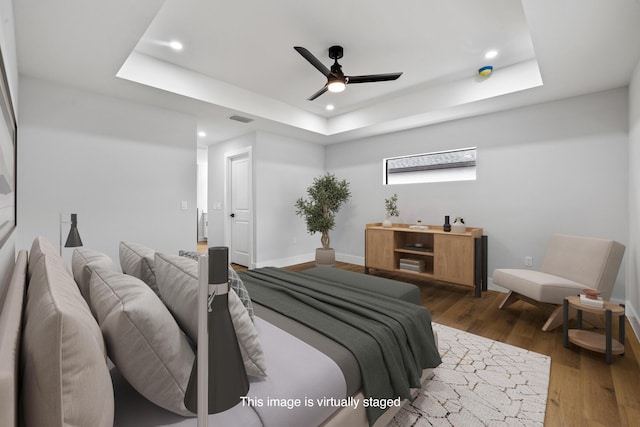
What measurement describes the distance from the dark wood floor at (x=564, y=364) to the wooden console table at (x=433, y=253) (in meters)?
0.32

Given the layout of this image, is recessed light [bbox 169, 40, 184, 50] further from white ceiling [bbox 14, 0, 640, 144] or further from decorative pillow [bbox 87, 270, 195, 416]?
decorative pillow [bbox 87, 270, 195, 416]

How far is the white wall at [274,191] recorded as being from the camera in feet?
15.8

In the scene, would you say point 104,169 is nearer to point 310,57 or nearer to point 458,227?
point 310,57

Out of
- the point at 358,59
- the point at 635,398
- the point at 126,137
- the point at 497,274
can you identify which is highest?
the point at 358,59

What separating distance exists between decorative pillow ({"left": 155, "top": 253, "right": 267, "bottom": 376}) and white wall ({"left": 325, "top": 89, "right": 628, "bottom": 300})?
382 cm

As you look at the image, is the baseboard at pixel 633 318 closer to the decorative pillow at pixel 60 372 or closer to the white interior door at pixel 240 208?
the decorative pillow at pixel 60 372

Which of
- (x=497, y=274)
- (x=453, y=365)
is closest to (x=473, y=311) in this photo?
(x=497, y=274)

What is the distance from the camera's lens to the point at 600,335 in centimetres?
224

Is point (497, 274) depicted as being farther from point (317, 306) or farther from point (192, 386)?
point (192, 386)

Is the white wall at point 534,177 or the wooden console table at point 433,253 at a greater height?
the white wall at point 534,177

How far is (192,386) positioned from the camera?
0.59 metres

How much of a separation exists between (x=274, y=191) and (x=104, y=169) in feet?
7.95

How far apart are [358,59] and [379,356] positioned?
9.57ft

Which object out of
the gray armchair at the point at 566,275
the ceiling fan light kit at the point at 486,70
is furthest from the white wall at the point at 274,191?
the gray armchair at the point at 566,275
